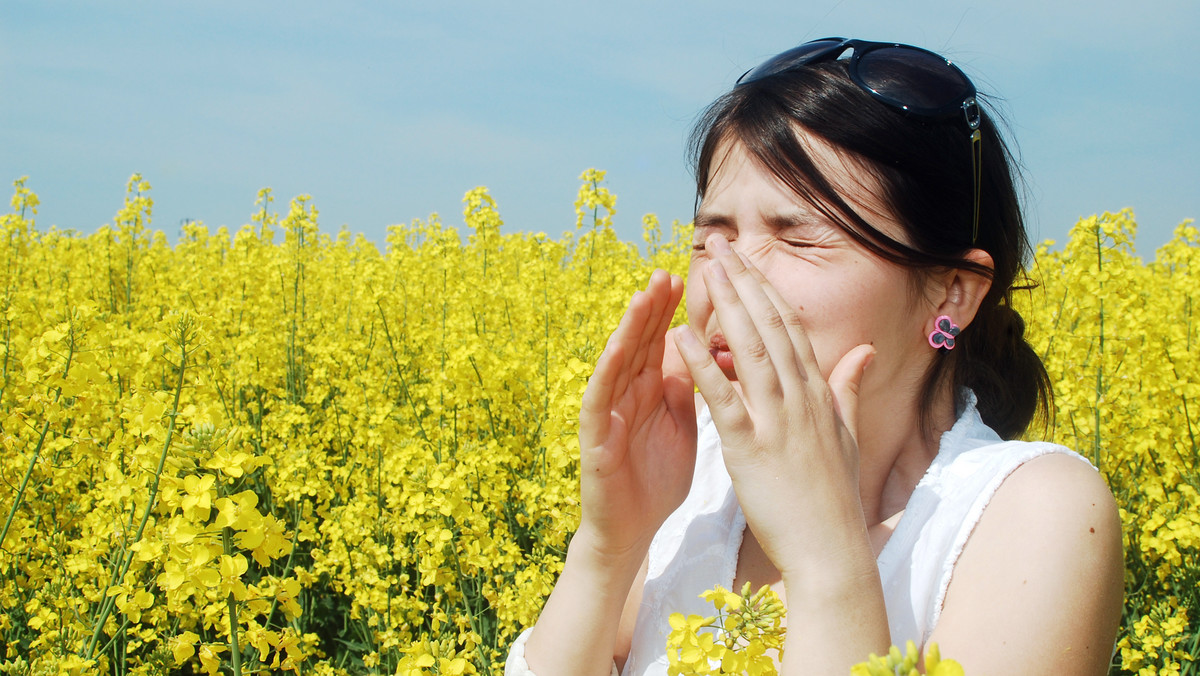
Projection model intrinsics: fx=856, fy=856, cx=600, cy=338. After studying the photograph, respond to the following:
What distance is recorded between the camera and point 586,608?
1296 mm

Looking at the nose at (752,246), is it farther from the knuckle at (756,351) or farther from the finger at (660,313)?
the knuckle at (756,351)

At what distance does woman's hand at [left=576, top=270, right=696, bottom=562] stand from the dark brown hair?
26cm

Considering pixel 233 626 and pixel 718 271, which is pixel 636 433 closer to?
pixel 718 271

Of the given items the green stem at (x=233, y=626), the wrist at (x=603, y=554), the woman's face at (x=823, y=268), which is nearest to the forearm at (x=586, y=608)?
the wrist at (x=603, y=554)

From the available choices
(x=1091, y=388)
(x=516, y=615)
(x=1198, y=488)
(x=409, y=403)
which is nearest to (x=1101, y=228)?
(x=1091, y=388)

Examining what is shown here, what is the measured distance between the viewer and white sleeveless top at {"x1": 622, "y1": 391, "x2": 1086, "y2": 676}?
43.8 inches

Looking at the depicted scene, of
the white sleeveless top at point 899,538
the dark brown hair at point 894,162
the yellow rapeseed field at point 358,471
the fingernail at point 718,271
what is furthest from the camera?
the yellow rapeseed field at point 358,471

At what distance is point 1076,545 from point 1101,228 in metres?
2.42

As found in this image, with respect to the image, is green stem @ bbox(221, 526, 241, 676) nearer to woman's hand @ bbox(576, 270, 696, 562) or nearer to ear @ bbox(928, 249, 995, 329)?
woman's hand @ bbox(576, 270, 696, 562)

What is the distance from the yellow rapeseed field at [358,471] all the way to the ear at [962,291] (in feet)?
3.14

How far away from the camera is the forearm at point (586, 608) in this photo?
129cm

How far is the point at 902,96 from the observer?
4.06 ft

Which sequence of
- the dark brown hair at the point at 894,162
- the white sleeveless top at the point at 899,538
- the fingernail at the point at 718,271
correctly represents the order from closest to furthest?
the fingernail at the point at 718,271 < the white sleeveless top at the point at 899,538 < the dark brown hair at the point at 894,162

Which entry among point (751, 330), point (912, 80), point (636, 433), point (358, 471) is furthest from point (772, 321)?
point (358, 471)
